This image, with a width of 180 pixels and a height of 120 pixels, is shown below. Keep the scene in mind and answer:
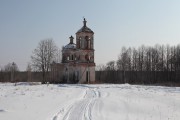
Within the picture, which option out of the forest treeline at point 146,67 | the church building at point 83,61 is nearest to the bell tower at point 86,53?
the church building at point 83,61

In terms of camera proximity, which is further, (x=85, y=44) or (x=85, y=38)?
(x=85, y=44)

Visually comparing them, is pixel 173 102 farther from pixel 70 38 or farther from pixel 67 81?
pixel 70 38

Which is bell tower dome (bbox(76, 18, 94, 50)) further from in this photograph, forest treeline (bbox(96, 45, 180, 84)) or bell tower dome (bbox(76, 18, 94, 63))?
forest treeline (bbox(96, 45, 180, 84))

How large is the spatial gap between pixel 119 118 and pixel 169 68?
7211 centimetres

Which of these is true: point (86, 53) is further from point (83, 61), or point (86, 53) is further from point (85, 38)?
point (85, 38)

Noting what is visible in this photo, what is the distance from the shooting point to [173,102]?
2244 cm

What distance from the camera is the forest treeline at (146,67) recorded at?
79875mm

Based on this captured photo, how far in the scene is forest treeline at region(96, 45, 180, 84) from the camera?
79.9 meters

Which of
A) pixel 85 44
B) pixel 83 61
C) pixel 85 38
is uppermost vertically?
pixel 85 38

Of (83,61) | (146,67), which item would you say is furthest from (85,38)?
(146,67)

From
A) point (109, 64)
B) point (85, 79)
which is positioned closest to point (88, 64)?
point (85, 79)

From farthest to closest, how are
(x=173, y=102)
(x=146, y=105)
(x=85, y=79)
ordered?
1. (x=85, y=79)
2. (x=173, y=102)
3. (x=146, y=105)

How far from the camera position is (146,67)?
277ft

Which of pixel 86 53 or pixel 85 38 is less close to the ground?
pixel 85 38
